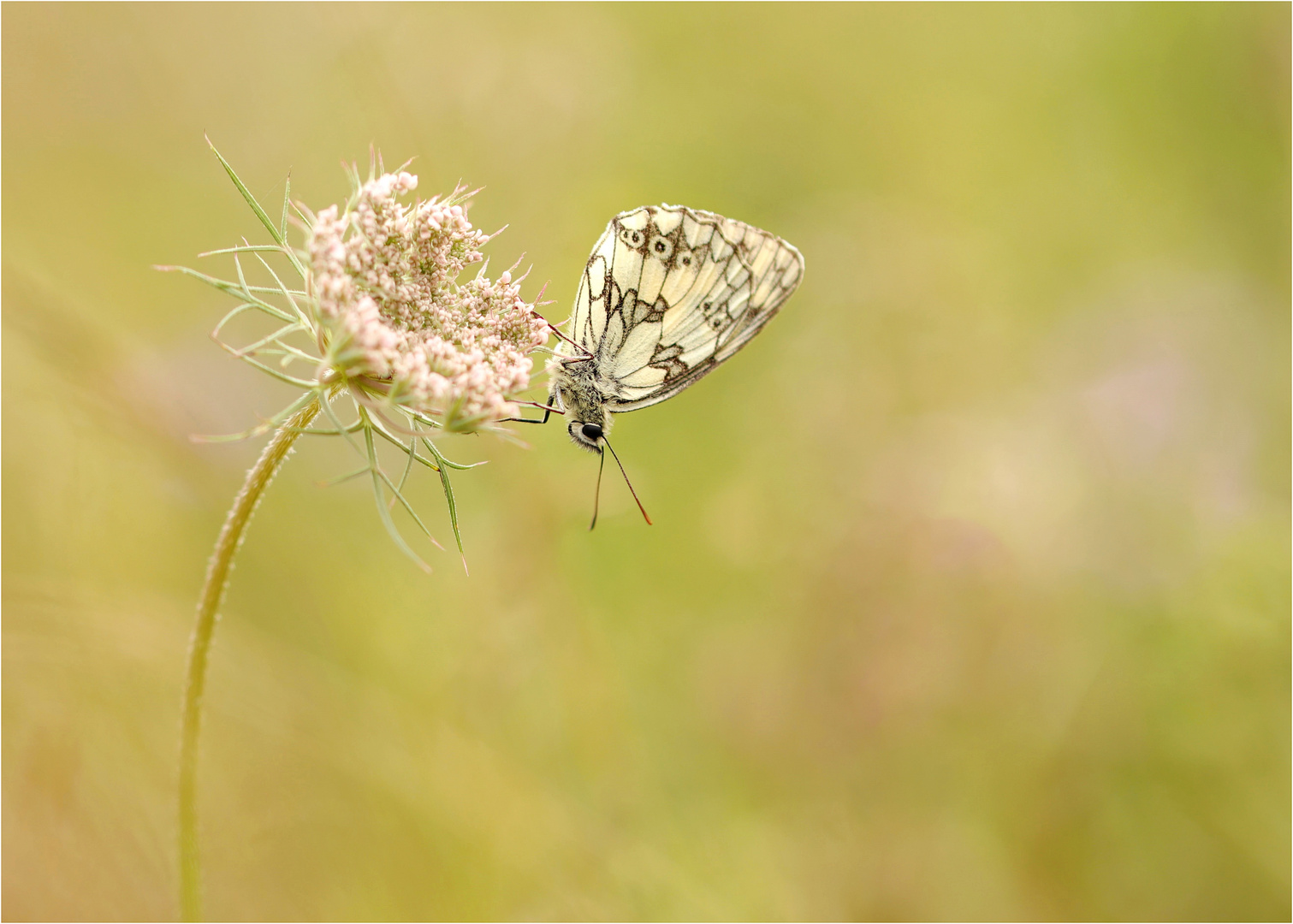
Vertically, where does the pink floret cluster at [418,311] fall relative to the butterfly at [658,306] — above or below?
below

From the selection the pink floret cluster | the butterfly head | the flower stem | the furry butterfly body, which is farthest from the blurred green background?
the pink floret cluster

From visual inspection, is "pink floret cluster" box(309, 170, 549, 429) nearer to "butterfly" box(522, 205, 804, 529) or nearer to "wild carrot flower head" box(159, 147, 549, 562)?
"wild carrot flower head" box(159, 147, 549, 562)

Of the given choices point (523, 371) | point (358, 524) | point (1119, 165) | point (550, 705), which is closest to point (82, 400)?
point (358, 524)

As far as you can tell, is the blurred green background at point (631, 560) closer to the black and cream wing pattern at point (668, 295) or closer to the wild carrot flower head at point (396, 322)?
the black and cream wing pattern at point (668, 295)

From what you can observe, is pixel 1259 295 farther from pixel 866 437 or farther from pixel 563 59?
pixel 563 59

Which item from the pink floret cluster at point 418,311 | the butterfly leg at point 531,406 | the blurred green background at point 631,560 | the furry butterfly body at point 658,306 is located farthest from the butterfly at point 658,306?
the blurred green background at point 631,560

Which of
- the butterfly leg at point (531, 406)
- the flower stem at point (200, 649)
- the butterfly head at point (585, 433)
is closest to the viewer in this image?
the flower stem at point (200, 649)

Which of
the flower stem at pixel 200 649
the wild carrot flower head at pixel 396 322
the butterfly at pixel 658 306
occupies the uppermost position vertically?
the butterfly at pixel 658 306
